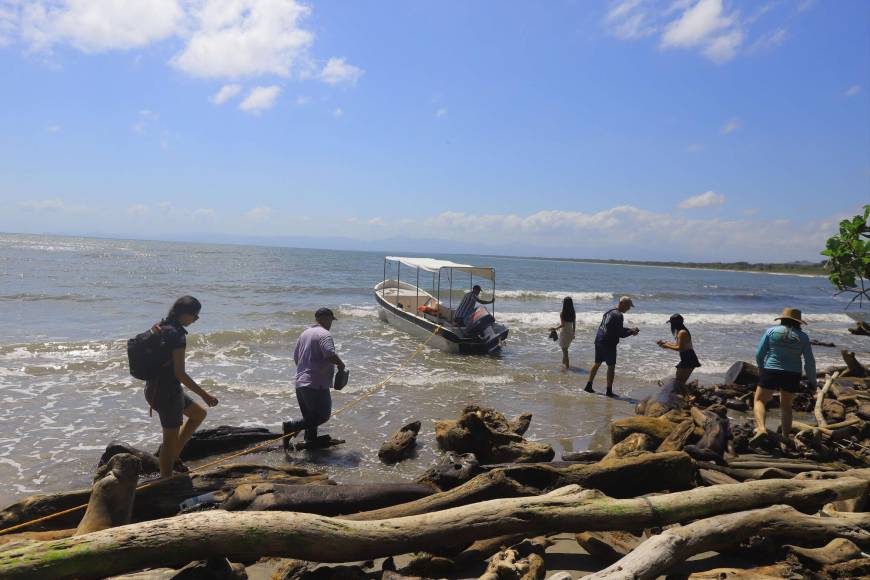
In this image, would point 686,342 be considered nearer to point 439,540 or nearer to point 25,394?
point 439,540

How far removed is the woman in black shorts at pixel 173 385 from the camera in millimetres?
5156

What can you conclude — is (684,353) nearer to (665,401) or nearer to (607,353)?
(665,401)

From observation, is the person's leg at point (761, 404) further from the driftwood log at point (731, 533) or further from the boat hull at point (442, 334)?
the boat hull at point (442, 334)

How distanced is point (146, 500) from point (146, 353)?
1.27m

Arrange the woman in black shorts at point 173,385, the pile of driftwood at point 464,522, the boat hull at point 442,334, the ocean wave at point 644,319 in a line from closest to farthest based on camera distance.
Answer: the pile of driftwood at point 464,522 → the woman in black shorts at point 173,385 → the boat hull at point 442,334 → the ocean wave at point 644,319

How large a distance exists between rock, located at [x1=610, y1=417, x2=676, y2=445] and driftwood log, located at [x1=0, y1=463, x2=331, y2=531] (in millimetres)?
3470

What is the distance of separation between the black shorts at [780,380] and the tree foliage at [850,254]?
2.11 meters

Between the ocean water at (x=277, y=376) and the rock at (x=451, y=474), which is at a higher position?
the rock at (x=451, y=474)

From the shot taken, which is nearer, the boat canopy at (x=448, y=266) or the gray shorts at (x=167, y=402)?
the gray shorts at (x=167, y=402)

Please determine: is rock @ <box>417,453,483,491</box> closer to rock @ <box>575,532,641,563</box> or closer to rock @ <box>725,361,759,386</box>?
rock @ <box>575,532,641,563</box>

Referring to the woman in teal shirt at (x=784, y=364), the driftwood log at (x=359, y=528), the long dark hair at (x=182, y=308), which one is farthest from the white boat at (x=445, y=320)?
the driftwood log at (x=359, y=528)

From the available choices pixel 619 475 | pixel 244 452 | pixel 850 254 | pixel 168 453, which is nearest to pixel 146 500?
pixel 168 453

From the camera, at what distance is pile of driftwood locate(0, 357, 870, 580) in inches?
118

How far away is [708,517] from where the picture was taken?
3.91 m
